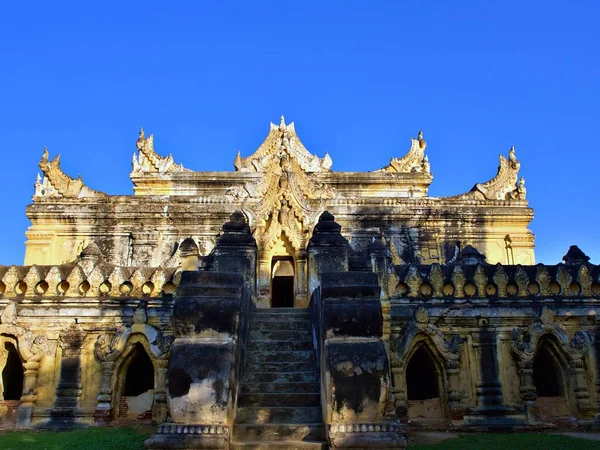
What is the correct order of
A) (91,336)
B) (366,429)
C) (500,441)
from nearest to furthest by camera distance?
(366,429) < (500,441) < (91,336)

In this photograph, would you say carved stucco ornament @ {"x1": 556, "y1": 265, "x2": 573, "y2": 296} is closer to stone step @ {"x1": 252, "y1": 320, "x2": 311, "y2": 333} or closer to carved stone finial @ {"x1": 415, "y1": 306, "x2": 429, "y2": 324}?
carved stone finial @ {"x1": 415, "y1": 306, "x2": 429, "y2": 324}

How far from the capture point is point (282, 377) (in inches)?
351

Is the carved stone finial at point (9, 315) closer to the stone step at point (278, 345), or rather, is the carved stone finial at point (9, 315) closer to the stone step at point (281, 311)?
the stone step at point (281, 311)

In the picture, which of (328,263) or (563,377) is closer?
(328,263)

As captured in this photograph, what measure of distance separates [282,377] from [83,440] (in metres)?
3.84

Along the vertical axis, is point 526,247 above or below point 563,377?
above

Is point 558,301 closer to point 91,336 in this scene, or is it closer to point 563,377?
point 563,377

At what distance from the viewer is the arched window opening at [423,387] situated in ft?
41.3

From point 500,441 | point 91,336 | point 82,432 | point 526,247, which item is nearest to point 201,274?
point 82,432

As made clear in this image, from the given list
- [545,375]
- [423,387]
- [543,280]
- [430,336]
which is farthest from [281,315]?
[545,375]

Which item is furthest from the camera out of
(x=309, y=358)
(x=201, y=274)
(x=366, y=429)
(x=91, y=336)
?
(x=91, y=336)

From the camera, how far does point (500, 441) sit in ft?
34.1

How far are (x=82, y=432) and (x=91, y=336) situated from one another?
8.45 feet

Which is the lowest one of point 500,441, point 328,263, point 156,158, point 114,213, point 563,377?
point 500,441
